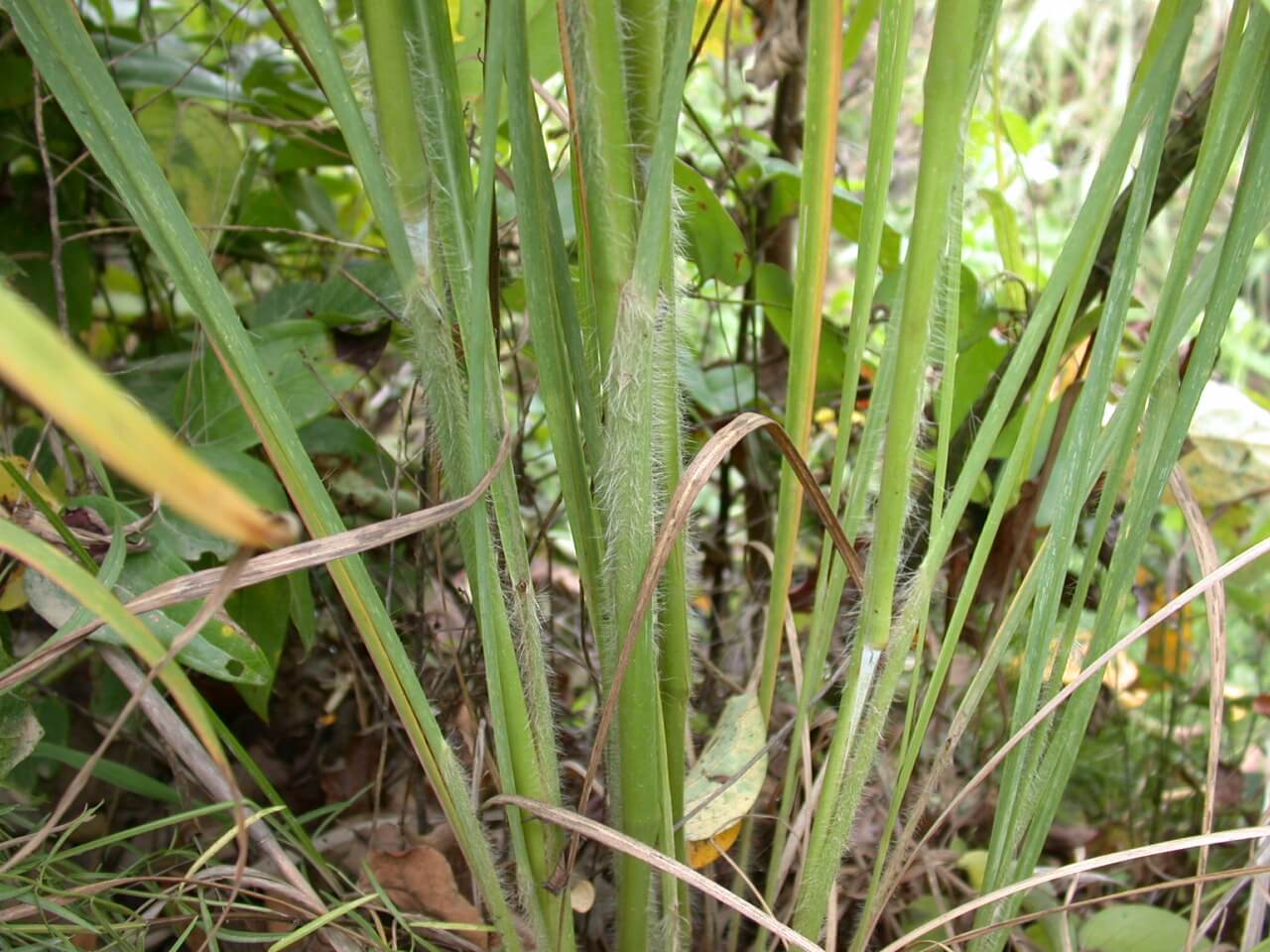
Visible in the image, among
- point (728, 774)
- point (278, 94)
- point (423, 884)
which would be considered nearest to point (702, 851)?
point (728, 774)

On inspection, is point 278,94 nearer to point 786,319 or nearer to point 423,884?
point 786,319

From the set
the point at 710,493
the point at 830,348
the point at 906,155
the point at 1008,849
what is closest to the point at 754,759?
the point at 1008,849

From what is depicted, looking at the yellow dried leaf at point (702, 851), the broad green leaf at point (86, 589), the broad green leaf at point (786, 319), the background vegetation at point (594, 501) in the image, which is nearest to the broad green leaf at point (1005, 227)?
the background vegetation at point (594, 501)

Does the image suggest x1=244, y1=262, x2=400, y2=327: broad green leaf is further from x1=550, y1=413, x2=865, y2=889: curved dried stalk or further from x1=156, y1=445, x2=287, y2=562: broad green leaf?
x1=550, y1=413, x2=865, y2=889: curved dried stalk

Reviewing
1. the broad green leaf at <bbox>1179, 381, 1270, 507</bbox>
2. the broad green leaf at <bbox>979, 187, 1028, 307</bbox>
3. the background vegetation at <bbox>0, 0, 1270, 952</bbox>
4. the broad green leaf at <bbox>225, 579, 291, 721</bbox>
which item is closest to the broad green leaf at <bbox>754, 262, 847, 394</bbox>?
the background vegetation at <bbox>0, 0, 1270, 952</bbox>

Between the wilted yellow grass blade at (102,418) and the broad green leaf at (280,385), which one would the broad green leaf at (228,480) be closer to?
the broad green leaf at (280,385)

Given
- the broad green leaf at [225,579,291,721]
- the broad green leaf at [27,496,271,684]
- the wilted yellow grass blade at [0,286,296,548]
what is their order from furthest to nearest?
the broad green leaf at [225,579,291,721] → the broad green leaf at [27,496,271,684] → the wilted yellow grass blade at [0,286,296,548]
